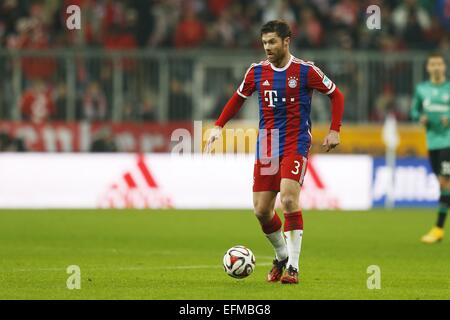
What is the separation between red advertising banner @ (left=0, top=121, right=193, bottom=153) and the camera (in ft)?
77.0

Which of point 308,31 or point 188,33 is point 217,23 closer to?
point 188,33

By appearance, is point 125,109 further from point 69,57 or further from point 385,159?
point 385,159

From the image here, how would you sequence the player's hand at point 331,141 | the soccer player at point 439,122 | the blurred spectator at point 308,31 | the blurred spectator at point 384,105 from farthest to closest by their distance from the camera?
the blurred spectator at point 308,31
the blurred spectator at point 384,105
the soccer player at point 439,122
the player's hand at point 331,141

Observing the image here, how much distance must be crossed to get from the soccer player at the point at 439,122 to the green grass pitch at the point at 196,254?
0.83 metres

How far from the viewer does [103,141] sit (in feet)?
77.0

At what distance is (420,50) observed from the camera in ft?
86.3

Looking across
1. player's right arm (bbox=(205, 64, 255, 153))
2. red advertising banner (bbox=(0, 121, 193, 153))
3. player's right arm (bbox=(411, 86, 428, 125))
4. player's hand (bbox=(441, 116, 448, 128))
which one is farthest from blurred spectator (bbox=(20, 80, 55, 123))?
player's right arm (bbox=(205, 64, 255, 153))

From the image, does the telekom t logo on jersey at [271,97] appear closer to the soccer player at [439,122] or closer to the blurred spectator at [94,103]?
the soccer player at [439,122]

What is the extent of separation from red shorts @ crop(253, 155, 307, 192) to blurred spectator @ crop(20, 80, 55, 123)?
42.8ft

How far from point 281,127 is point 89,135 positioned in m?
12.9

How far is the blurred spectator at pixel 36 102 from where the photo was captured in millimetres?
23547

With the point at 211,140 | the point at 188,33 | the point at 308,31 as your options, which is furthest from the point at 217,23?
the point at 211,140

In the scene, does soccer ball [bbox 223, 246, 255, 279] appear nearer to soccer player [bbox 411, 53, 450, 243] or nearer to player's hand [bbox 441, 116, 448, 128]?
soccer player [bbox 411, 53, 450, 243]

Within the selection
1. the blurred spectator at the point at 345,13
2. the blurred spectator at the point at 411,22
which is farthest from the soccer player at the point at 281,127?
the blurred spectator at the point at 411,22
